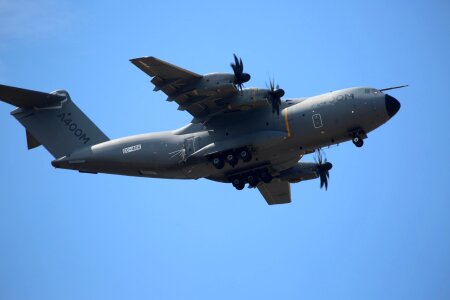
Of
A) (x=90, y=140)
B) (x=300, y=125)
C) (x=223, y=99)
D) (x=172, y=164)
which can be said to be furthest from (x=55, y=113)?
(x=300, y=125)

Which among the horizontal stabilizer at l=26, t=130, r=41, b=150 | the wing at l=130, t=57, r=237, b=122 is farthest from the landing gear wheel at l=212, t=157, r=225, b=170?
the horizontal stabilizer at l=26, t=130, r=41, b=150

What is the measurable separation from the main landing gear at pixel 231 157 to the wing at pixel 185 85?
4.88ft

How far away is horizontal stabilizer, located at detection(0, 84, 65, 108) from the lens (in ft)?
82.7

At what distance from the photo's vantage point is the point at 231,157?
959 inches

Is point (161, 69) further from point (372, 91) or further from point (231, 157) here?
point (372, 91)

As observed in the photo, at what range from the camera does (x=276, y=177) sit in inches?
1088

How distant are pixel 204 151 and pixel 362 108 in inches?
214

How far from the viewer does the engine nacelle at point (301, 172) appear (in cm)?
2759

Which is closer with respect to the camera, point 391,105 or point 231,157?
point 391,105

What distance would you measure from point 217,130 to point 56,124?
6.42m

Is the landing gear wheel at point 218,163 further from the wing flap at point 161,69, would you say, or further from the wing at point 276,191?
the wing at point 276,191

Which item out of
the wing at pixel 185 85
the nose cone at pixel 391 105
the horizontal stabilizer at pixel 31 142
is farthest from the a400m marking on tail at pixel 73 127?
the nose cone at pixel 391 105

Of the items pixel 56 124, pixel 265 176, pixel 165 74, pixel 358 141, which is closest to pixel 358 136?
pixel 358 141

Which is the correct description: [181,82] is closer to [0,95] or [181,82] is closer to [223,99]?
[223,99]
